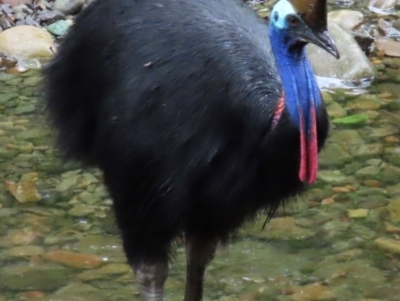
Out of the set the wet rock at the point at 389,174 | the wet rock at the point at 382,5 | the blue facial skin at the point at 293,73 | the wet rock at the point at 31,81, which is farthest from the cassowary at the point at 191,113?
the wet rock at the point at 382,5

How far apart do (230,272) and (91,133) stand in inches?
30.5

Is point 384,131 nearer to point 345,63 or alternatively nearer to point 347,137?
point 347,137

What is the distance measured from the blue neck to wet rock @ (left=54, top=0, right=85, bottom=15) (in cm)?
368

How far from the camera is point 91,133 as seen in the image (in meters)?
2.89

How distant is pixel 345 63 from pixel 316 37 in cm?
292

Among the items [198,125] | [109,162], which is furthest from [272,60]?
[109,162]

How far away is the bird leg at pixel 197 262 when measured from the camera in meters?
2.94

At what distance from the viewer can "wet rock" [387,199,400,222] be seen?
12.0 ft

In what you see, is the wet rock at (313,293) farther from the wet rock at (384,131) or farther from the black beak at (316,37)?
the wet rock at (384,131)

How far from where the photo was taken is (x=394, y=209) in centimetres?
370

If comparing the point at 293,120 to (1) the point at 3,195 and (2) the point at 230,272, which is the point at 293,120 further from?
(1) the point at 3,195

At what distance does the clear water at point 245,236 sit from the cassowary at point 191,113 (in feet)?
0.89

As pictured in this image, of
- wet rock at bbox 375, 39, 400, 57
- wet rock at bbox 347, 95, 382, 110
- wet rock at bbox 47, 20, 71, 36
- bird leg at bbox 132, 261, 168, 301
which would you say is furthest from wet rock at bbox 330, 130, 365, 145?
wet rock at bbox 47, 20, 71, 36

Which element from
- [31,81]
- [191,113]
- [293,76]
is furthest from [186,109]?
[31,81]
